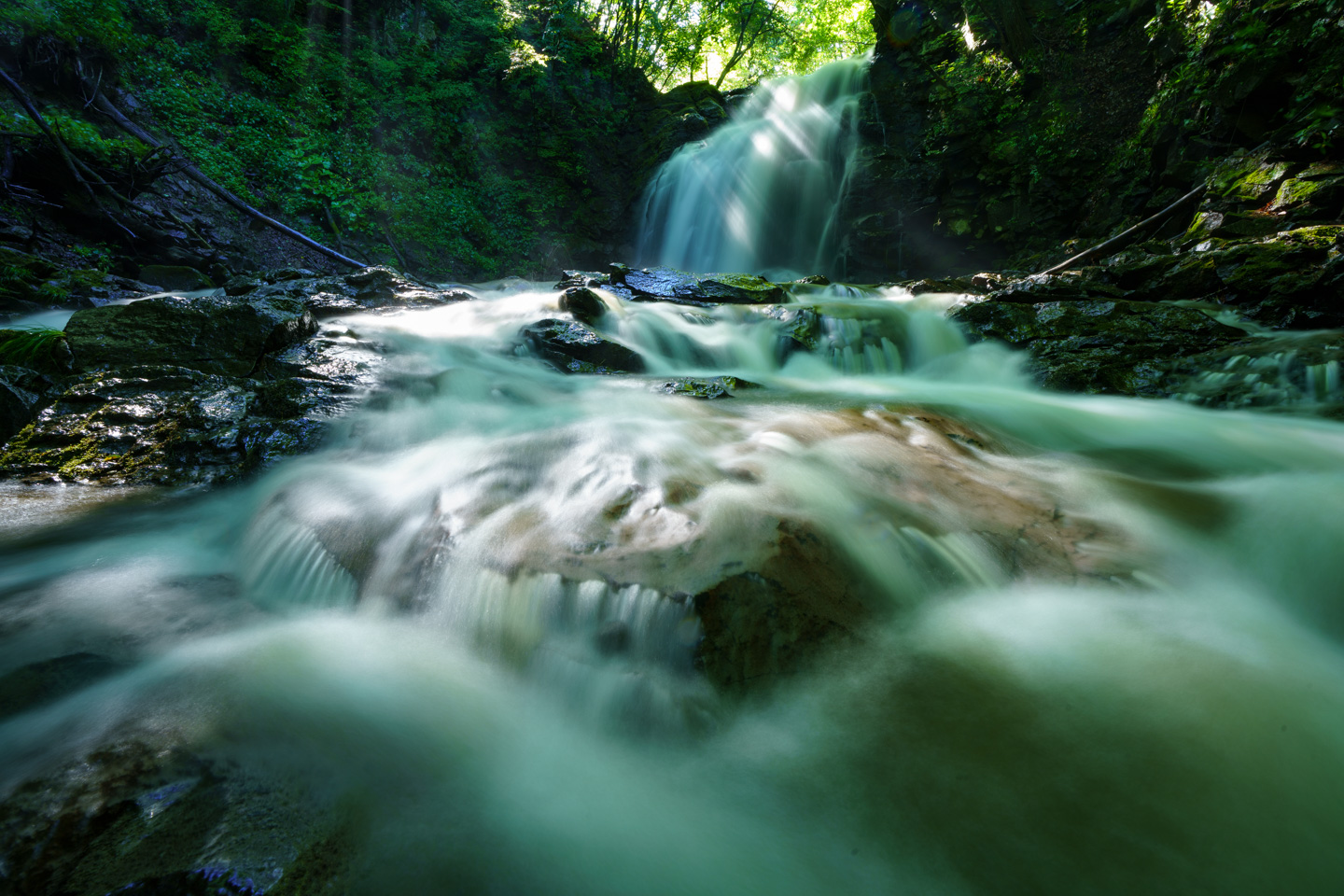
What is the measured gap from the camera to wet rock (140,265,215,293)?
28.6ft

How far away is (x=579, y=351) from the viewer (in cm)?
587

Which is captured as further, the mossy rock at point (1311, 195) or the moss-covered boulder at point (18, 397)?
the mossy rock at point (1311, 195)

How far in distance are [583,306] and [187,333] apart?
12.4 feet

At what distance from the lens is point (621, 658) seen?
1734mm

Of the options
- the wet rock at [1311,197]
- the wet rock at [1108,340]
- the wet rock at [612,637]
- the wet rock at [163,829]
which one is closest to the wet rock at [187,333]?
the wet rock at [163,829]

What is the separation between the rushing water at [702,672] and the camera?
4.07 ft

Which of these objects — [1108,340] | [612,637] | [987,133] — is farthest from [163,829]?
[987,133]

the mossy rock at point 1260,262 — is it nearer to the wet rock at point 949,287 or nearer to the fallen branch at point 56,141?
the wet rock at point 949,287

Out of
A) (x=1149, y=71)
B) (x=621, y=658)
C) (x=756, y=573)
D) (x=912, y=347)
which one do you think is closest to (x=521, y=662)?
(x=621, y=658)

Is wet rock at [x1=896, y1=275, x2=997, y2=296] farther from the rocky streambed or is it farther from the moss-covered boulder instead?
Result: the moss-covered boulder

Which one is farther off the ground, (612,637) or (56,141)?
(56,141)

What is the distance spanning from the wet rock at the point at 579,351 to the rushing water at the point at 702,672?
263cm

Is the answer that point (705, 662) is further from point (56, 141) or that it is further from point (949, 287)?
point (56, 141)

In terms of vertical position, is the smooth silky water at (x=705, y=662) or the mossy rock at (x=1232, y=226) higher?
the mossy rock at (x=1232, y=226)
